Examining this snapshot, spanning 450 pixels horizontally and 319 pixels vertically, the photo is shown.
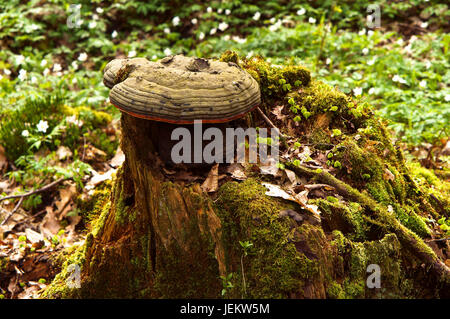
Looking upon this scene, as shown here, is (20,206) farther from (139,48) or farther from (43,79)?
(139,48)

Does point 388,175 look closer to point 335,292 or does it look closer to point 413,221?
point 413,221

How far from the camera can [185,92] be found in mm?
2438

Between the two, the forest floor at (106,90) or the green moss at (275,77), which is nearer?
the green moss at (275,77)

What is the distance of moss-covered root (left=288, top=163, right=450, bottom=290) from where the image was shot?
277cm

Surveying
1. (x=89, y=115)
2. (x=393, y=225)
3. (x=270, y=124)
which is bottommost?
(x=89, y=115)

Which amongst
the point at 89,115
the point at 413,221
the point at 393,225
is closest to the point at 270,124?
the point at 393,225

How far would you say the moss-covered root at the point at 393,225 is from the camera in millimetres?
2768

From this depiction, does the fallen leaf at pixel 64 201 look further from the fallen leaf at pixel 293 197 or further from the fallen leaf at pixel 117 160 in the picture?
the fallen leaf at pixel 293 197

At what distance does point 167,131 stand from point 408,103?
4.80 m

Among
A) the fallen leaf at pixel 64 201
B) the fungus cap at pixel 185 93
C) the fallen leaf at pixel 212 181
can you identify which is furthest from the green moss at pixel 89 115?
the fallen leaf at pixel 212 181

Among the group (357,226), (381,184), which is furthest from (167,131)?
(381,184)

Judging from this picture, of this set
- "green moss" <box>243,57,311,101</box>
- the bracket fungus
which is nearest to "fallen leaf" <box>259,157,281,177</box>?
the bracket fungus

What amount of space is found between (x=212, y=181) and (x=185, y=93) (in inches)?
31.8

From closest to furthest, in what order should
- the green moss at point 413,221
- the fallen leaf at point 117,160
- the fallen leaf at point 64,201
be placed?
the green moss at point 413,221 → the fallen leaf at point 64,201 → the fallen leaf at point 117,160
